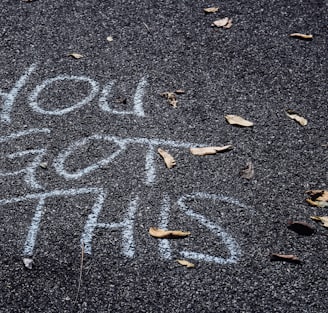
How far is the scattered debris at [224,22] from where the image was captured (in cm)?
473

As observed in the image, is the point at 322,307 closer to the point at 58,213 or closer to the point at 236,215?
the point at 236,215

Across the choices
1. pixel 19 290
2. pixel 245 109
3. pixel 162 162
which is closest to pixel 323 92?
pixel 245 109

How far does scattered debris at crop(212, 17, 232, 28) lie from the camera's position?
473 centimetres

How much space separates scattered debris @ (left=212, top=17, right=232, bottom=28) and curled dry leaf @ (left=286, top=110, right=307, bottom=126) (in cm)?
107

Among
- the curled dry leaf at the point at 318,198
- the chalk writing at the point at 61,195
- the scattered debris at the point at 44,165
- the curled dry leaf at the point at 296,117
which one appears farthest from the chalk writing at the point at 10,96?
the curled dry leaf at the point at 318,198

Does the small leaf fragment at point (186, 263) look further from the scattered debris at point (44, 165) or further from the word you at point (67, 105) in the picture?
the word you at point (67, 105)

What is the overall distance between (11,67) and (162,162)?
1369 mm

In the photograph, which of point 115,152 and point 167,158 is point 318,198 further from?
point 115,152

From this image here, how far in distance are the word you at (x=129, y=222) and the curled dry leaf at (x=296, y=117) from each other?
Result: 812 millimetres

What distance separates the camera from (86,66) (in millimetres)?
4309

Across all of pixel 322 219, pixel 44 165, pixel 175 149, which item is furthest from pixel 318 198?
pixel 44 165

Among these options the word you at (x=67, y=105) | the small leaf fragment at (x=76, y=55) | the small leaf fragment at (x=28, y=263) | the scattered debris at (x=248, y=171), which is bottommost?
the small leaf fragment at (x=28, y=263)

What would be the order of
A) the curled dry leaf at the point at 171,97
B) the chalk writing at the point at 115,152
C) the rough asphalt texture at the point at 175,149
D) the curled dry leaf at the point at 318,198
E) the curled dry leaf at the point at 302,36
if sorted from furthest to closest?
the curled dry leaf at the point at 302,36
the curled dry leaf at the point at 171,97
the chalk writing at the point at 115,152
the curled dry leaf at the point at 318,198
the rough asphalt texture at the point at 175,149

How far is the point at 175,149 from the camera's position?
145 inches
